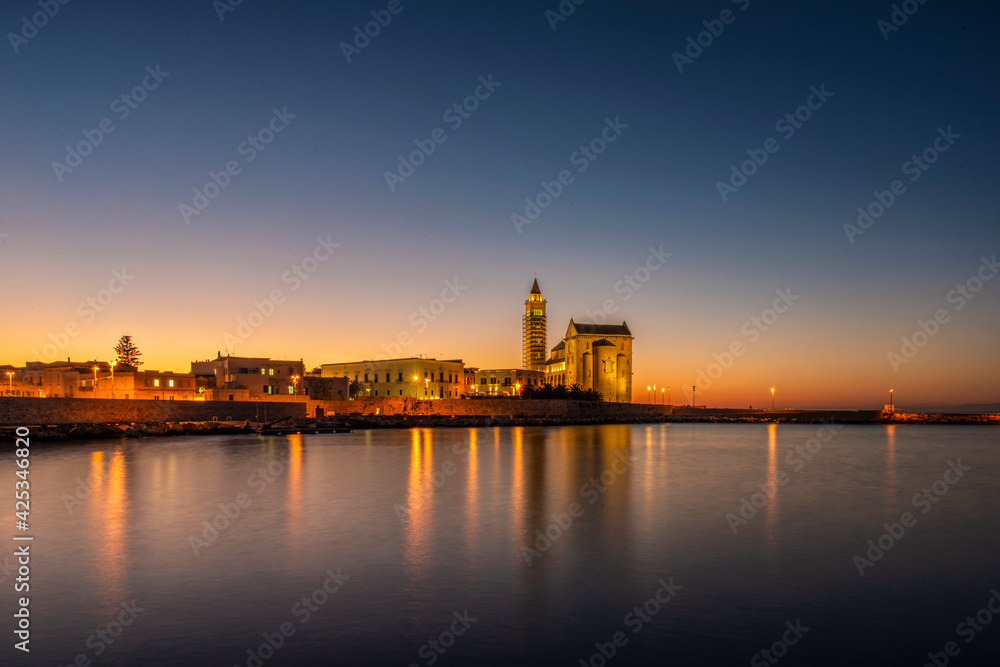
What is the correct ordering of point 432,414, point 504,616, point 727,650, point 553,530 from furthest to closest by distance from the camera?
point 432,414 → point 553,530 → point 504,616 → point 727,650

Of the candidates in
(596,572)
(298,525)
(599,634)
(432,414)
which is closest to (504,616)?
(599,634)

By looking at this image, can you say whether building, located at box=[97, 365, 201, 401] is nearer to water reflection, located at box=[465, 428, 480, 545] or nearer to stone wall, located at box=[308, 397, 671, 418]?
stone wall, located at box=[308, 397, 671, 418]

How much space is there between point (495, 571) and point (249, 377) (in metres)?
48.7

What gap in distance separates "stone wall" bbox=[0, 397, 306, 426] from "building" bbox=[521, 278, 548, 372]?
57.2 metres

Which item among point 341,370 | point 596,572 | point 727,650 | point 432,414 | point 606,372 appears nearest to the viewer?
point 727,650

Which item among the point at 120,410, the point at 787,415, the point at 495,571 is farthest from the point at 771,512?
the point at 787,415

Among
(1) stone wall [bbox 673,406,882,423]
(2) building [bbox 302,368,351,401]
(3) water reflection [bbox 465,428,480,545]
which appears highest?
(2) building [bbox 302,368,351,401]

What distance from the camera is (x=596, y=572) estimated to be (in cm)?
860

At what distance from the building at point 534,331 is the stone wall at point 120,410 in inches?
2251

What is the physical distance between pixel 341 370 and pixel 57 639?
66.1 m

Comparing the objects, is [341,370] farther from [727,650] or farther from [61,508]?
[727,650]

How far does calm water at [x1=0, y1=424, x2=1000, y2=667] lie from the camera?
6066 millimetres

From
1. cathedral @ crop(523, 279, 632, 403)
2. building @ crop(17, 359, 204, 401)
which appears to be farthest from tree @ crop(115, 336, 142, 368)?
cathedral @ crop(523, 279, 632, 403)

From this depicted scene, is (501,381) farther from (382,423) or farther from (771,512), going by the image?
(771,512)
